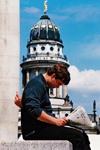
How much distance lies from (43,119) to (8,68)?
9350mm

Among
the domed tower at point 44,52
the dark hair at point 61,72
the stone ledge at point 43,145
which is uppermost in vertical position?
the domed tower at point 44,52

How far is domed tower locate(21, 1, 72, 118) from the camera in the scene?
91.0m

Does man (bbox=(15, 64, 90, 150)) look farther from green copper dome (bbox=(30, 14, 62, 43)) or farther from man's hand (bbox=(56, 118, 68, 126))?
green copper dome (bbox=(30, 14, 62, 43))

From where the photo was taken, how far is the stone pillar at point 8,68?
13.9 metres

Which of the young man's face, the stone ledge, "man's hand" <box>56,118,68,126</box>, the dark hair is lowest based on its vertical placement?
the stone ledge

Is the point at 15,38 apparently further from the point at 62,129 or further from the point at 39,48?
the point at 39,48

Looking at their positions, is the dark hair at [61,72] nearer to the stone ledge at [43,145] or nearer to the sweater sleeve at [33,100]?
the sweater sleeve at [33,100]

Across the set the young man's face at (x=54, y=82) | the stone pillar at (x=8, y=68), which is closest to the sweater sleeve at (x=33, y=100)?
the young man's face at (x=54, y=82)

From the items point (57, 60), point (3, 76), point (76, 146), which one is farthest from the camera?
point (57, 60)

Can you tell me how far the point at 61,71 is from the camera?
5129mm

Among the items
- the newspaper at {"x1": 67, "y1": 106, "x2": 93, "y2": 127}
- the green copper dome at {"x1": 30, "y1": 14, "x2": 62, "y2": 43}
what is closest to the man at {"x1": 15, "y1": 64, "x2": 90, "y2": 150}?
the newspaper at {"x1": 67, "y1": 106, "x2": 93, "y2": 127}

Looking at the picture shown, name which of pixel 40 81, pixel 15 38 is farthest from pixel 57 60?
pixel 40 81

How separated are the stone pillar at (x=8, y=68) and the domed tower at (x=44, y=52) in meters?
75.4

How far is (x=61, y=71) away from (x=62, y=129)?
2.63 feet
